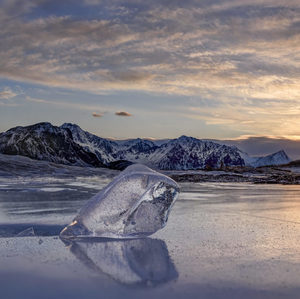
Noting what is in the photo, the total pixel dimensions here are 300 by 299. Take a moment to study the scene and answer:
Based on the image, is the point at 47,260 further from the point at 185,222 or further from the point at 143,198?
the point at 185,222

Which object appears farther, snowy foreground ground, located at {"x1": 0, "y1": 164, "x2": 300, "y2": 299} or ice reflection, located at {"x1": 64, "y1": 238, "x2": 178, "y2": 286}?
ice reflection, located at {"x1": 64, "y1": 238, "x2": 178, "y2": 286}

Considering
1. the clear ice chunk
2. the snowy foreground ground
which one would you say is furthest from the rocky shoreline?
the clear ice chunk

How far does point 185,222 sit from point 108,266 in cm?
324

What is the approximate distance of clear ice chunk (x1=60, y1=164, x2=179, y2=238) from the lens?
582 cm

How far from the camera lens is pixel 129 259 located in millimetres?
4516

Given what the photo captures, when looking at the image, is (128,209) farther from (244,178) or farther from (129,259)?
(244,178)

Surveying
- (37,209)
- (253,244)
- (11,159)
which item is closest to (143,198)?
(253,244)

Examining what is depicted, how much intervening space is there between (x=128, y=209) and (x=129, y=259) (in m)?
1.55

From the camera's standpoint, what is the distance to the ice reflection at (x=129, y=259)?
12.5 ft

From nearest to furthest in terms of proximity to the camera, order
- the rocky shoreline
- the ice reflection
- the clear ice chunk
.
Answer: the ice reflection < the clear ice chunk < the rocky shoreline

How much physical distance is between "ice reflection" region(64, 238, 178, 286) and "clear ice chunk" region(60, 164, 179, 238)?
0.32 metres

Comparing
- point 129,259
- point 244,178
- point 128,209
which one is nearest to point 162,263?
point 129,259

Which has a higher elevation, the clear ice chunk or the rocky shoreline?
the clear ice chunk

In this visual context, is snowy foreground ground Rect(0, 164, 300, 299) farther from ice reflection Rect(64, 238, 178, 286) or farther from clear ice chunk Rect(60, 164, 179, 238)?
clear ice chunk Rect(60, 164, 179, 238)
